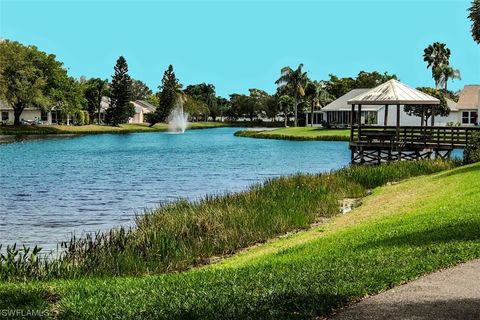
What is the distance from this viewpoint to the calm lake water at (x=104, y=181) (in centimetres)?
2458

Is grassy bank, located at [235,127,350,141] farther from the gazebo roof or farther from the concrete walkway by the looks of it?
the concrete walkway

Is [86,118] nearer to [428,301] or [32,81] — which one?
[32,81]

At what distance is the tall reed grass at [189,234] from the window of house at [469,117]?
6039 cm

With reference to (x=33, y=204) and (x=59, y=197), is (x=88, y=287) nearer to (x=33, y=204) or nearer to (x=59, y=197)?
(x=33, y=204)

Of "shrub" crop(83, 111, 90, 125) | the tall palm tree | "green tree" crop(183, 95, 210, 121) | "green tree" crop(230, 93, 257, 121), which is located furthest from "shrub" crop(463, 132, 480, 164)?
"green tree" crop(230, 93, 257, 121)

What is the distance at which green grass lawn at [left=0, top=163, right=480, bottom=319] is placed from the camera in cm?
893

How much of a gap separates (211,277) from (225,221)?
769 centimetres

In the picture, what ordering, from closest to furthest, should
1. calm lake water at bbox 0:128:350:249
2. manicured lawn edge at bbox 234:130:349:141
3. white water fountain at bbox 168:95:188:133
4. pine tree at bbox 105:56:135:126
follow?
calm lake water at bbox 0:128:350:249, manicured lawn edge at bbox 234:130:349:141, pine tree at bbox 105:56:135:126, white water fountain at bbox 168:95:188:133

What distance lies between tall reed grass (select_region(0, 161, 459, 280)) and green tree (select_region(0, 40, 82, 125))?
83.1 metres

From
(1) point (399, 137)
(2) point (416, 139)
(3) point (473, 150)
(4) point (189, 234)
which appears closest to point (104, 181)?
(1) point (399, 137)

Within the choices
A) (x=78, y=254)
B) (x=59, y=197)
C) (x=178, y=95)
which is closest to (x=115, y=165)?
(x=59, y=197)

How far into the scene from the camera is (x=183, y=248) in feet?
53.6

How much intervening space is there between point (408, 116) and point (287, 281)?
83380 millimetres

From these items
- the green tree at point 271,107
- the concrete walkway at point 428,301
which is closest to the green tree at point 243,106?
the green tree at point 271,107
